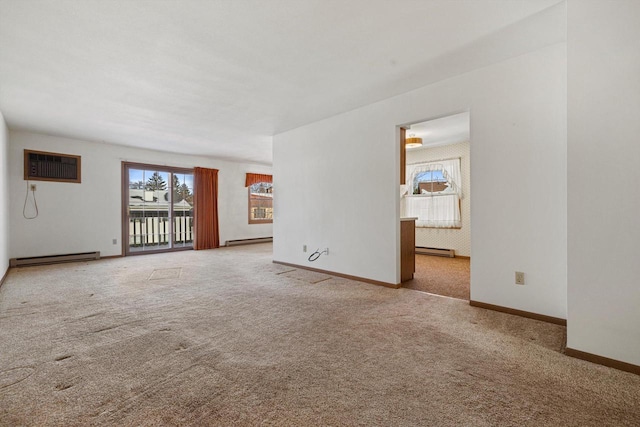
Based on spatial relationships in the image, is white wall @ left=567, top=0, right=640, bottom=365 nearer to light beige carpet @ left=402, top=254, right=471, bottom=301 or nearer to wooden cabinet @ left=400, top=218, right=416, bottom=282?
light beige carpet @ left=402, top=254, right=471, bottom=301

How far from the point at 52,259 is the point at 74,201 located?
112 cm

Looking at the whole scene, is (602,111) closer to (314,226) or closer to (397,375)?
(397,375)

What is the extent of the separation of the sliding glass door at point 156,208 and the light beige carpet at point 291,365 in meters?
3.44

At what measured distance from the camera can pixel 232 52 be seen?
263 cm

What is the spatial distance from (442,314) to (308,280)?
187 cm

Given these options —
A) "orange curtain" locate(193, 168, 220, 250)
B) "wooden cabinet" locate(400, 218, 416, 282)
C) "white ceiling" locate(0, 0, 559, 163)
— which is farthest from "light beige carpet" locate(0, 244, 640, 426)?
"orange curtain" locate(193, 168, 220, 250)

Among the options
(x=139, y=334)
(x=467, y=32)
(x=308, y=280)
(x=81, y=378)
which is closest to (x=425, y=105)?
(x=467, y=32)

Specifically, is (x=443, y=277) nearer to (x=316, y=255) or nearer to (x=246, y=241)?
(x=316, y=255)

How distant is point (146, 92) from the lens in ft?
11.5

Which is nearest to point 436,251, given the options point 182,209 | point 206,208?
point 206,208

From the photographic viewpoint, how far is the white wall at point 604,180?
1.78m

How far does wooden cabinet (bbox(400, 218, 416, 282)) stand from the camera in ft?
12.7

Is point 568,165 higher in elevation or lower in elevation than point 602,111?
lower

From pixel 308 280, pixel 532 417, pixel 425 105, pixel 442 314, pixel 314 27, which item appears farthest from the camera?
pixel 308 280
